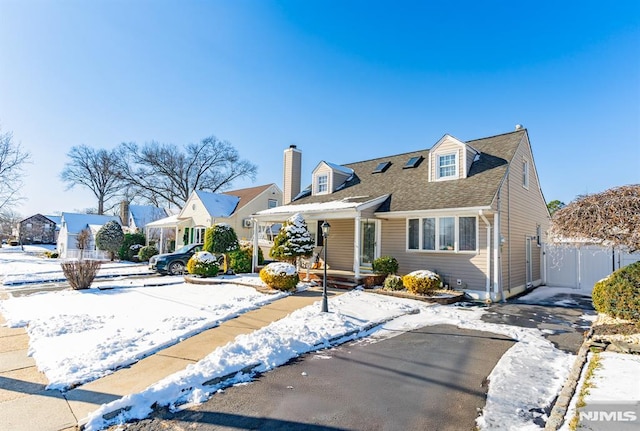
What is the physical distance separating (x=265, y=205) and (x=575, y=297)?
71.1ft

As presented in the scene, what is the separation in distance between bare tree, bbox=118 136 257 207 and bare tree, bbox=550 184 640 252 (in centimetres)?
4040

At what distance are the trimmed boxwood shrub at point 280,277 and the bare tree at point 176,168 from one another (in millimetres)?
33275

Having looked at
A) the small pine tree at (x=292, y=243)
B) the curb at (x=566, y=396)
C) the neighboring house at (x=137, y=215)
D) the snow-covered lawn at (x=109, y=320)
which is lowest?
the snow-covered lawn at (x=109, y=320)

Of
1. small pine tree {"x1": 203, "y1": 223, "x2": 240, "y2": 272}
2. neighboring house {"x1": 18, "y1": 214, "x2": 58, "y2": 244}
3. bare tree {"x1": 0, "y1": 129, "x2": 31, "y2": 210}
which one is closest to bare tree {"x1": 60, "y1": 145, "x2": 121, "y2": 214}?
bare tree {"x1": 0, "y1": 129, "x2": 31, "y2": 210}

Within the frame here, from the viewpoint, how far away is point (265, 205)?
91.8 feet

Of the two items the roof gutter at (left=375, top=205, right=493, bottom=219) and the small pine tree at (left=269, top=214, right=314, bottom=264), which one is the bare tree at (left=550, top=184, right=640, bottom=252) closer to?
the roof gutter at (left=375, top=205, right=493, bottom=219)

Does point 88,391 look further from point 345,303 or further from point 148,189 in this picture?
point 148,189

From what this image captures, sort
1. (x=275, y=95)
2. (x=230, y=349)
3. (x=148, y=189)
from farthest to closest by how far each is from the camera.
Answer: (x=148, y=189), (x=275, y=95), (x=230, y=349)

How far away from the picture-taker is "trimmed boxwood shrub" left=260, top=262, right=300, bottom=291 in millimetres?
11180

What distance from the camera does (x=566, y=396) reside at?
13.2 feet

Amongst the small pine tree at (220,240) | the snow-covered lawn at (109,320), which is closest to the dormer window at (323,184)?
the small pine tree at (220,240)

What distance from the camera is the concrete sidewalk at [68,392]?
352cm

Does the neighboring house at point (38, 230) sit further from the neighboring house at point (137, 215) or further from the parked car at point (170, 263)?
the parked car at point (170, 263)

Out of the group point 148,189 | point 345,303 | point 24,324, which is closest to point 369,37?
point 345,303
